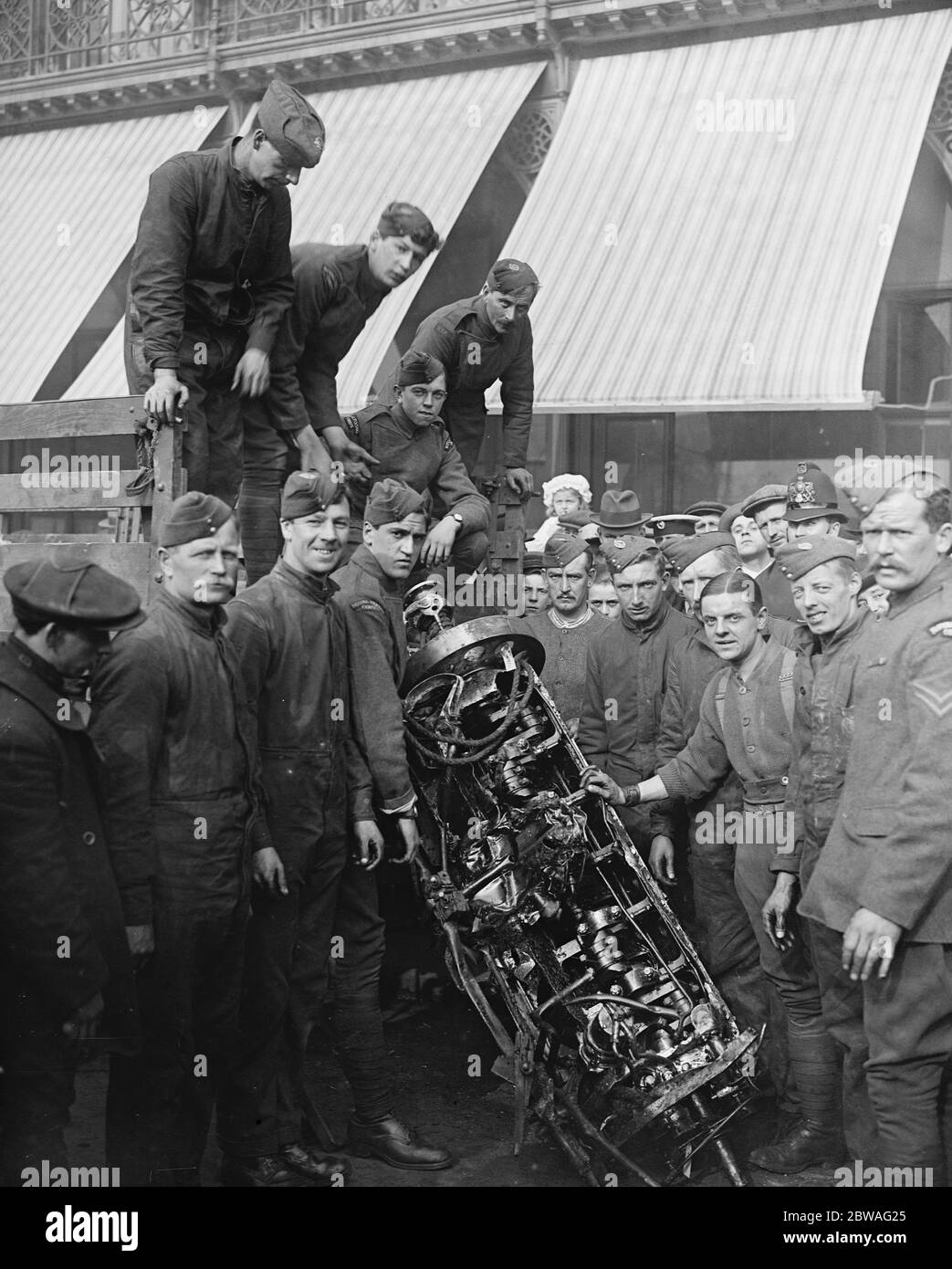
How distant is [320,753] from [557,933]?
109cm

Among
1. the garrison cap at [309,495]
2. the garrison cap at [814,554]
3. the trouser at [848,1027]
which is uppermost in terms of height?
the garrison cap at [309,495]

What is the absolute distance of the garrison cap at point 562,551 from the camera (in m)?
5.69

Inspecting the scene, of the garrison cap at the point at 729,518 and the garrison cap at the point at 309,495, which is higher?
the garrison cap at the point at 729,518

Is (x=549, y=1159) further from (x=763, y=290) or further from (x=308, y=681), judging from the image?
(x=763, y=290)

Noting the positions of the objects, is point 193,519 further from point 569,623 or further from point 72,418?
point 569,623

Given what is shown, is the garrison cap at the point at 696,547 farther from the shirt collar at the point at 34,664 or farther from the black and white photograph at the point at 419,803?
the shirt collar at the point at 34,664

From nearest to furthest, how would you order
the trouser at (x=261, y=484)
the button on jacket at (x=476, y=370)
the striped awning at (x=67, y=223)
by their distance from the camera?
the trouser at (x=261, y=484) < the button on jacket at (x=476, y=370) < the striped awning at (x=67, y=223)

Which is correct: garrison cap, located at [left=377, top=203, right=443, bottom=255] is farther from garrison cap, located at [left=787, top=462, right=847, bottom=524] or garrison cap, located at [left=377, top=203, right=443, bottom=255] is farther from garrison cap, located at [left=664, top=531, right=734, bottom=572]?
garrison cap, located at [left=787, top=462, right=847, bottom=524]

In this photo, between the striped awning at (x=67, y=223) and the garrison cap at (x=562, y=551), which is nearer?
the garrison cap at (x=562, y=551)

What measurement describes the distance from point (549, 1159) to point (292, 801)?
150cm

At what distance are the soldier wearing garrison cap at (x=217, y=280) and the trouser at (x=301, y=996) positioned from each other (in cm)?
144

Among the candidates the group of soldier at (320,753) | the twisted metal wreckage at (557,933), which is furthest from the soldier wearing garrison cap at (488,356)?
the twisted metal wreckage at (557,933)
